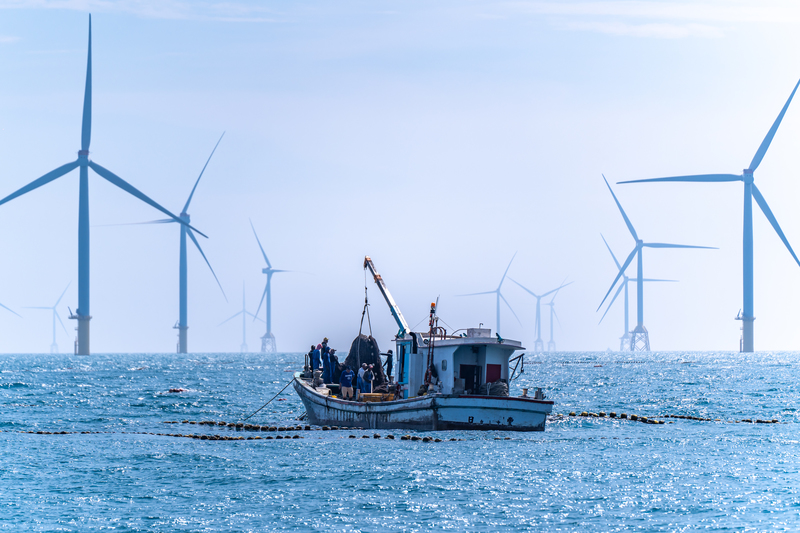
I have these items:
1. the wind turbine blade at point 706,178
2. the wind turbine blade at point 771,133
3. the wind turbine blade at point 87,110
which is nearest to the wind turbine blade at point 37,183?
the wind turbine blade at point 87,110

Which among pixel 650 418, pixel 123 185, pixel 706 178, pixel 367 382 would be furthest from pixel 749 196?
pixel 367 382

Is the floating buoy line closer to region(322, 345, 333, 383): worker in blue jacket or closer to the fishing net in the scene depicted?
the fishing net

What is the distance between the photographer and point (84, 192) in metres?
156

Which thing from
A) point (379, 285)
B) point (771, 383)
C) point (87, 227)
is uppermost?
point (87, 227)

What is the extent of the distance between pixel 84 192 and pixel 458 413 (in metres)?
130

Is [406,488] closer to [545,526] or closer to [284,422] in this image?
[545,526]

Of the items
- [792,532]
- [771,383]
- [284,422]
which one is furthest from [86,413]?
[771,383]

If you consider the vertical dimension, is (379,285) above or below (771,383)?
above

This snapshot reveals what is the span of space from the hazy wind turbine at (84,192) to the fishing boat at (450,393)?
87.3m

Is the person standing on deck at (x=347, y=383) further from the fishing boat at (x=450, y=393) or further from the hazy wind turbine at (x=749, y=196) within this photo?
the hazy wind turbine at (x=749, y=196)

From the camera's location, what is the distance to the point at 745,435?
42.3 m

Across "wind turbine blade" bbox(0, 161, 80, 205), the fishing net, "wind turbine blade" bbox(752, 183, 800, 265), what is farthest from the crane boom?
"wind turbine blade" bbox(752, 183, 800, 265)

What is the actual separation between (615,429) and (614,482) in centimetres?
1671

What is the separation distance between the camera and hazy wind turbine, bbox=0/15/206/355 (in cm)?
13025
